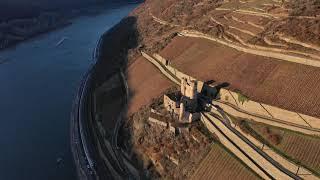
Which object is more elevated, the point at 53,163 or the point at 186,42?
the point at 186,42

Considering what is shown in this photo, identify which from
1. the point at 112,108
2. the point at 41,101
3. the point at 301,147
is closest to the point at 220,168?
the point at 301,147

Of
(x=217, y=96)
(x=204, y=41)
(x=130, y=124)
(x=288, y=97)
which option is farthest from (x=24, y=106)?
(x=288, y=97)

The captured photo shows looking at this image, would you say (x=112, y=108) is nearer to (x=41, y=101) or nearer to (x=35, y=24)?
(x=41, y=101)

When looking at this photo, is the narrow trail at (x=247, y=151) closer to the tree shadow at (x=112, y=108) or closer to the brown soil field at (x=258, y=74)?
the brown soil field at (x=258, y=74)

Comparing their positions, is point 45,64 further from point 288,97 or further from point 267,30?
point 288,97

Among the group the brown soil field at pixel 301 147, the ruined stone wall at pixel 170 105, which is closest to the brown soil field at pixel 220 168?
the brown soil field at pixel 301 147

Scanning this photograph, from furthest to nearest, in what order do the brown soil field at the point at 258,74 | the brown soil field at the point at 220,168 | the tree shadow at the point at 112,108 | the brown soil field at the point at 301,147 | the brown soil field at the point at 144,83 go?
the brown soil field at the point at 144,83
the tree shadow at the point at 112,108
the brown soil field at the point at 258,74
the brown soil field at the point at 220,168
the brown soil field at the point at 301,147

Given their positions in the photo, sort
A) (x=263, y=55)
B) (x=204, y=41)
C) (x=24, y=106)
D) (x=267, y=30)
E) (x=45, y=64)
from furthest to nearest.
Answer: (x=45, y=64) < (x=24, y=106) < (x=204, y=41) < (x=267, y=30) < (x=263, y=55)

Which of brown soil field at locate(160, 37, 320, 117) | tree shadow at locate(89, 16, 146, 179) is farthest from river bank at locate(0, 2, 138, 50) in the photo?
brown soil field at locate(160, 37, 320, 117)
